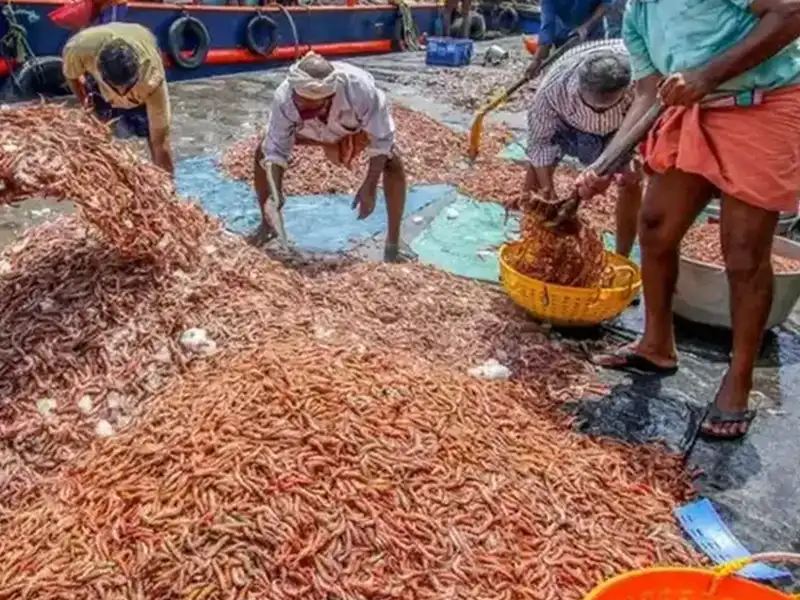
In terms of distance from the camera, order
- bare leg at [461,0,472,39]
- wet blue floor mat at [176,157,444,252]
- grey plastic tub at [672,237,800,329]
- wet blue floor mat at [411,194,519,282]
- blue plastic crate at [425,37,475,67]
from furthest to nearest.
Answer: bare leg at [461,0,472,39] < blue plastic crate at [425,37,475,67] < wet blue floor mat at [176,157,444,252] < wet blue floor mat at [411,194,519,282] < grey plastic tub at [672,237,800,329]

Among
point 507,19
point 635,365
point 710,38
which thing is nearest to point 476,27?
point 507,19

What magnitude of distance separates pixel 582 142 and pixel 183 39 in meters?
9.26

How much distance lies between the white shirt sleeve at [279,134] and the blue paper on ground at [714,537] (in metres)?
3.29

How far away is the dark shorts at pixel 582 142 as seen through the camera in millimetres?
5566

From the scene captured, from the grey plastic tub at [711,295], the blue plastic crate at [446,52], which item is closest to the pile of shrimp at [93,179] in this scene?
the grey plastic tub at [711,295]

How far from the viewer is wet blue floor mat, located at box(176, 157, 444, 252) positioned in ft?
21.3

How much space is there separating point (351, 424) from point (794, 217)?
4468mm

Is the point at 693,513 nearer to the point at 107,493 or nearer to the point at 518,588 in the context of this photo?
the point at 518,588

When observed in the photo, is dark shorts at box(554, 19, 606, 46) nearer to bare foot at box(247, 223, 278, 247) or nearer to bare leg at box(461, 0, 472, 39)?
bare foot at box(247, 223, 278, 247)

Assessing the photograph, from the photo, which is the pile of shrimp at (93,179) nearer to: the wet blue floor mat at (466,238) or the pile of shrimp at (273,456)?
the pile of shrimp at (273,456)

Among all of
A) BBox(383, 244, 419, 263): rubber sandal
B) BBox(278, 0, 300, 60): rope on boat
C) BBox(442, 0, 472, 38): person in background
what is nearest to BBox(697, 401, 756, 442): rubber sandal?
BBox(383, 244, 419, 263): rubber sandal

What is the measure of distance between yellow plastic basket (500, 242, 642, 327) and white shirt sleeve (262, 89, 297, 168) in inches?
62.4

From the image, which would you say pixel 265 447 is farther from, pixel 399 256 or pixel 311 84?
pixel 399 256

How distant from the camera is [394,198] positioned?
241 inches
